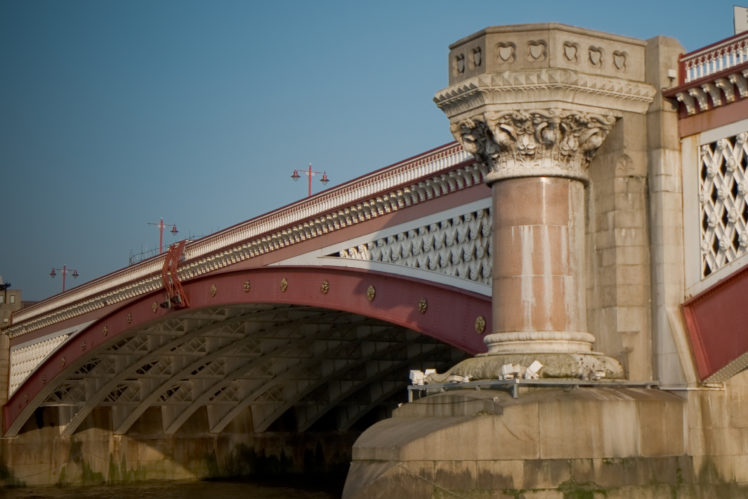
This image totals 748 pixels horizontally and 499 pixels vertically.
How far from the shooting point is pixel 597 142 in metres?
20.4

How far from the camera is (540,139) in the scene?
20.0 m

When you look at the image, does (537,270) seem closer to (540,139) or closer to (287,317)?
(540,139)

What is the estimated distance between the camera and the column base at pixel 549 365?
62.5ft

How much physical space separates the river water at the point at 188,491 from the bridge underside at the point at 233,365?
308 centimetres

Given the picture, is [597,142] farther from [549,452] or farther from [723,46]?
[549,452]

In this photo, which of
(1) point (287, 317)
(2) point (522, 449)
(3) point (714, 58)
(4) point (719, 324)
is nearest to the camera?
(2) point (522, 449)

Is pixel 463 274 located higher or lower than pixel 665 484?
higher

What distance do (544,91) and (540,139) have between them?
0.79m

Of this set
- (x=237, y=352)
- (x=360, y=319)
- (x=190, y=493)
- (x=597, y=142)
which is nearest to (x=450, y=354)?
(x=360, y=319)

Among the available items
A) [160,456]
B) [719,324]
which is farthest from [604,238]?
[160,456]

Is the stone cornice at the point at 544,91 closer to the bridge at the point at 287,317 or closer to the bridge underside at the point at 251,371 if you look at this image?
the bridge at the point at 287,317

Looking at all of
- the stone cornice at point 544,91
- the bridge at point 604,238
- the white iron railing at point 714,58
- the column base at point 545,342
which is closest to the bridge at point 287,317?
the bridge at point 604,238

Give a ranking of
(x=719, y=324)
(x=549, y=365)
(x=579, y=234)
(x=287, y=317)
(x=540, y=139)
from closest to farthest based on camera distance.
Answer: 1. (x=549, y=365)
2. (x=719, y=324)
3. (x=540, y=139)
4. (x=579, y=234)
5. (x=287, y=317)

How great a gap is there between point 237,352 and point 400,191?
22414 mm
